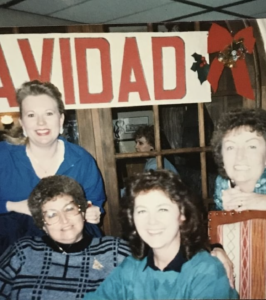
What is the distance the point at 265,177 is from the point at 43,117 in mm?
1071

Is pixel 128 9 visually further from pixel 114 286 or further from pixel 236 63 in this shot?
pixel 114 286

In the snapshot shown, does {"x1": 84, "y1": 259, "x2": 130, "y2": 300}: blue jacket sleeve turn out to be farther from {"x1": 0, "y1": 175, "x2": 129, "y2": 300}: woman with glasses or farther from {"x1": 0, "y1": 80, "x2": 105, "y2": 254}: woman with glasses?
{"x1": 0, "y1": 80, "x2": 105, "y2": 254}: woman with glasses

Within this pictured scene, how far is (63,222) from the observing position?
1.31 metres

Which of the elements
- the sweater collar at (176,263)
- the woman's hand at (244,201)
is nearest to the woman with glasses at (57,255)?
the sweater collar at (176,263)

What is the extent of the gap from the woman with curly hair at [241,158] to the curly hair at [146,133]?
1.02 ft

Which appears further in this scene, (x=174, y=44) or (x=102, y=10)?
(x=102, y=10)

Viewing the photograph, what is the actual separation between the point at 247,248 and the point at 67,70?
1.18 metres

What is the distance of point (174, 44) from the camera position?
4.83ft

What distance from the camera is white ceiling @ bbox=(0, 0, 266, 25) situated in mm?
1551

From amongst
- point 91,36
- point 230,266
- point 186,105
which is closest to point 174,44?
point 186,105

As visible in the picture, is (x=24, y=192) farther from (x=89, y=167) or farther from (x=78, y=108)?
(x=78, y=108)

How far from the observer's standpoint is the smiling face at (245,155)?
1.40 metres

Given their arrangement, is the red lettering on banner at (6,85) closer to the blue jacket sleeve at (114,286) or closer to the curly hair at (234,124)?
the blue jacket sleeve at (114,286)

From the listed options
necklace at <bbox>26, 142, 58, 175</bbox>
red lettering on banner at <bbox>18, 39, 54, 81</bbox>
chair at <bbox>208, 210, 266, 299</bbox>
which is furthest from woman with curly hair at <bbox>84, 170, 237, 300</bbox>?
red lettering on banner at <bbox>18, 39, 54, 81</bbox>
